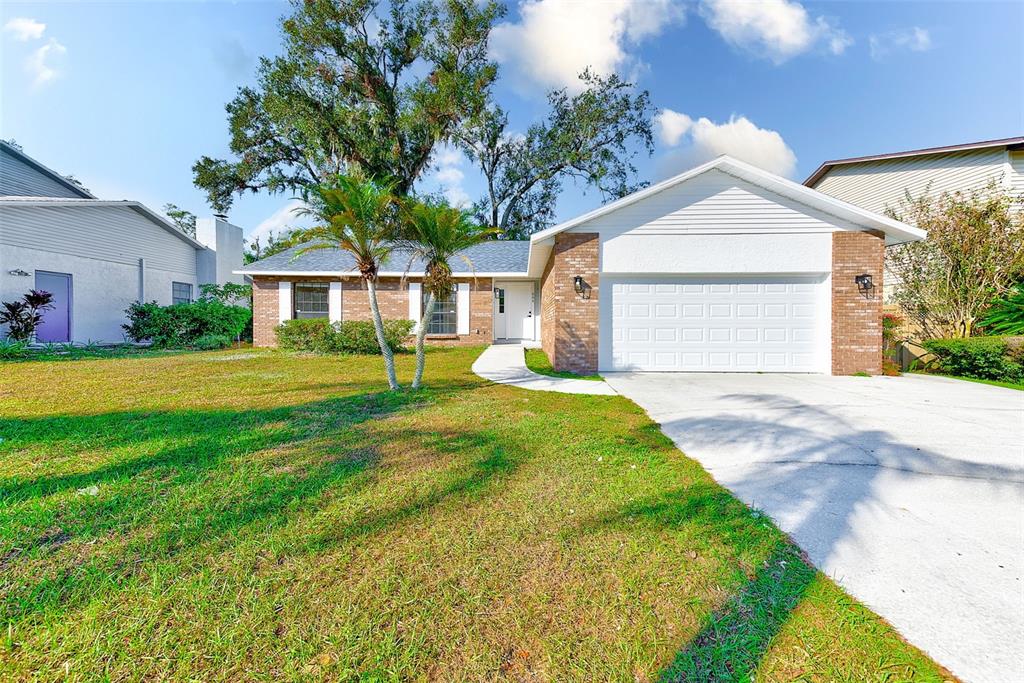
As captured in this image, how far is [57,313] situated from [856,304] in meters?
24.4

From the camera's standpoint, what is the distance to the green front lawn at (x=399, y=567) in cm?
166

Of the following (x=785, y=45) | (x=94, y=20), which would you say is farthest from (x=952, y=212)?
(x=94, y=20)

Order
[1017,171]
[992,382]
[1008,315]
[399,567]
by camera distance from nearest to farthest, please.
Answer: [399,567] < [992,382] < [1008,315] < [1017,171]

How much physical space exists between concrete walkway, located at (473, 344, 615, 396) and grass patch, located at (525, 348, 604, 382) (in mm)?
247

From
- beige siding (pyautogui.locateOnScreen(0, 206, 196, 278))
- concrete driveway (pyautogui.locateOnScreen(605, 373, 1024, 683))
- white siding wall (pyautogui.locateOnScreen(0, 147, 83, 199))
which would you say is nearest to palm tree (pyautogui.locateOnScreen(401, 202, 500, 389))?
concrete driveway (pyautogui.locateOnScreen(605, 373, 1024, 683))

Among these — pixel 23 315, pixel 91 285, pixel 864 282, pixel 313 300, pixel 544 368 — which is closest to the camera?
pixel 864 282

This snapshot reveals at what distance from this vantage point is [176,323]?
14.9m

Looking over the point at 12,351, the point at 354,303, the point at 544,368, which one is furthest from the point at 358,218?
the point at 12,351

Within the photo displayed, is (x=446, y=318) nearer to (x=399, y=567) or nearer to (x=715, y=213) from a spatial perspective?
(x=715, y=213)

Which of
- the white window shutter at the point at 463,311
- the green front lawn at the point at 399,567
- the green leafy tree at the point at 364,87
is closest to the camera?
the green front lawn at the point at 399,567

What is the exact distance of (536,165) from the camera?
23.6 meters

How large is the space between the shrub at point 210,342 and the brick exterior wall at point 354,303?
3.66ft

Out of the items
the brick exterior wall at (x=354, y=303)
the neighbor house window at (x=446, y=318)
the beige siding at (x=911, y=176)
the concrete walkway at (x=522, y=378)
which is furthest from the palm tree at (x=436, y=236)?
the beige siding at (x=911, y=176)

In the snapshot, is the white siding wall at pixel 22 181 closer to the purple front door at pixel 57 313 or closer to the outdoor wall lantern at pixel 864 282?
the purple front door at pixel 57 313
